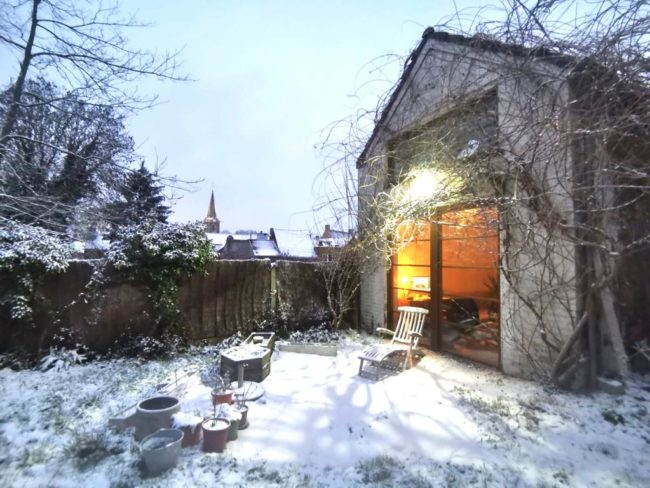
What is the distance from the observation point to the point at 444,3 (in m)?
4.36

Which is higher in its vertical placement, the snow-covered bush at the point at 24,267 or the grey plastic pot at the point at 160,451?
the snow-covered bush at the point at 24,267

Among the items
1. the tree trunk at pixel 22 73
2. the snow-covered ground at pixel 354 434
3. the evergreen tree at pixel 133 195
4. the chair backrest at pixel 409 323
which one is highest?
the tree trunk at pixel 22 73

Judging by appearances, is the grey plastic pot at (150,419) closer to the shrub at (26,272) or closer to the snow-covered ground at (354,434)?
the snow-covered ground at (354,434)

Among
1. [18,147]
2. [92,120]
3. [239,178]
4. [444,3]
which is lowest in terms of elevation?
[18,147]

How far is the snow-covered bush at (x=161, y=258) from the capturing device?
5.75 m

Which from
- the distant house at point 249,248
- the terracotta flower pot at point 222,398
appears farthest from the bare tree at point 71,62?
the distant house at point 249,248

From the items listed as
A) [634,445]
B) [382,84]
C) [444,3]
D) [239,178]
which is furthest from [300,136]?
[239,178]

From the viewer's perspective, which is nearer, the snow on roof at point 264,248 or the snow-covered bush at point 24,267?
the snow-covered bush at point 24,267

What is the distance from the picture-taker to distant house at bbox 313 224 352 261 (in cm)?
762

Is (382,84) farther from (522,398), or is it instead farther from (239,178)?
(239,178)

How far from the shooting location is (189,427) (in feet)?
9.80

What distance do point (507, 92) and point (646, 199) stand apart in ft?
7.38

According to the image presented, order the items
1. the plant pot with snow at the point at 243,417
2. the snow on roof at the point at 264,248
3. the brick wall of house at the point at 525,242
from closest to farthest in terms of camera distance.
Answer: the plant pot with snow at the point at 243,417
the brick wall of house at the point at 525,242
the snow on roof at the point at 264,248

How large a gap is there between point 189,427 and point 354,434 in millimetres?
1524
